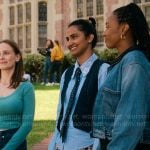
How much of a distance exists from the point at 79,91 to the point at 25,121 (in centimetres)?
51

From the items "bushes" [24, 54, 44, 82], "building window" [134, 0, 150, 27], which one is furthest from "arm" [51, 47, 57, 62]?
"building window" [134, 0, 150, 27]

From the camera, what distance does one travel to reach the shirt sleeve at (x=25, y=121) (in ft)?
11.7

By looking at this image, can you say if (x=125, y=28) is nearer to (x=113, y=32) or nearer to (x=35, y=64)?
(x=113, y=32)

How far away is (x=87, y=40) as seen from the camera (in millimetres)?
3484

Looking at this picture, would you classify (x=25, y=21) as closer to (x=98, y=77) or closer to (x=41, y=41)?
(x=41, y=41)

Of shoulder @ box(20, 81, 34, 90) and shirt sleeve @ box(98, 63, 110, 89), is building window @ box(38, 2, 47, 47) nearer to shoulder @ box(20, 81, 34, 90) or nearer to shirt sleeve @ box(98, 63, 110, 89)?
shoulder @ box(20, 81, 34, 90)

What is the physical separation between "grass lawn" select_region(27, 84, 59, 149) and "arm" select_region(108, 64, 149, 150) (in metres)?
3.95

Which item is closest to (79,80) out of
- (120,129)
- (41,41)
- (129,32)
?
(129,32)

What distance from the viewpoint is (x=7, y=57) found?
12.6 feet

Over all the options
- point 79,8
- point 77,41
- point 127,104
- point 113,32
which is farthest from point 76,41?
point 79,8

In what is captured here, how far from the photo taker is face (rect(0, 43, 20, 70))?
12.5ft

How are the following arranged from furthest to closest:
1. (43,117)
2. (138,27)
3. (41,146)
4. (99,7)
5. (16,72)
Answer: (99,7)
(43,117)
(41,146)
(16,72)
(138,27)

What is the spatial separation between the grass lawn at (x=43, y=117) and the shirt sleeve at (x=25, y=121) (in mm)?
2736

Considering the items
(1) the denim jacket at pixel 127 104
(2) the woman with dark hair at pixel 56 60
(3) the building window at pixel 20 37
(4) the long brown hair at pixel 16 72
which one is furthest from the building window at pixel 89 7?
(1) the denim jacket at pixel 127 104
